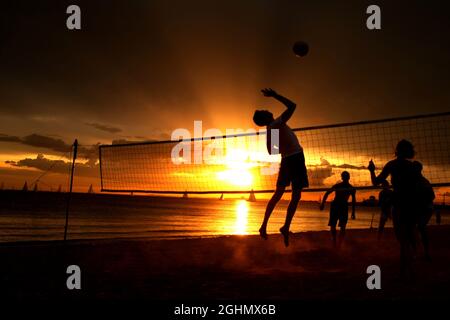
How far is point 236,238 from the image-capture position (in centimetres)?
1389

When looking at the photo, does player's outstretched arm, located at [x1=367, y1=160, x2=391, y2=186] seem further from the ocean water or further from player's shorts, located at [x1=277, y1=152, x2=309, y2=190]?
the ocean water

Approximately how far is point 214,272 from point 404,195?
363cm

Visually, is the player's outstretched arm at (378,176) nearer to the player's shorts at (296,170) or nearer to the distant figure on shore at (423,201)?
the distant figure on shore at (423,201)

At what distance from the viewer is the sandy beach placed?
5.29 metres

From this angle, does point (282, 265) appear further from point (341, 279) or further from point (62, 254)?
point (62, 254)

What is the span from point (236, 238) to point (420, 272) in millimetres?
8059

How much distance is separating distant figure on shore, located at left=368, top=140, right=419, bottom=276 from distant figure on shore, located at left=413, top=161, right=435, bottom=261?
0.10 metres

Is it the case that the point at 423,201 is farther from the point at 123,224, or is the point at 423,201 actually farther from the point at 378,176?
the point at 123,224

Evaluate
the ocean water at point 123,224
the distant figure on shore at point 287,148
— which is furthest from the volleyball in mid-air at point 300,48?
the ocean water at point 123,224

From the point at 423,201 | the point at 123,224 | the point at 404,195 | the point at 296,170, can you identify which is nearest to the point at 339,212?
the point at 423,201

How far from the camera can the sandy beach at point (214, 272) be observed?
5293 mm

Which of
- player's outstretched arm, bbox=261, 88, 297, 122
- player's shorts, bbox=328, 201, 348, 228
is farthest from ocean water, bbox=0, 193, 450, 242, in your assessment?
player's outstretched arm, bbox=261, 88, 297, 122

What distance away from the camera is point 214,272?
287 inches

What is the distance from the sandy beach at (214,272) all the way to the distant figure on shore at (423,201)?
444mm
